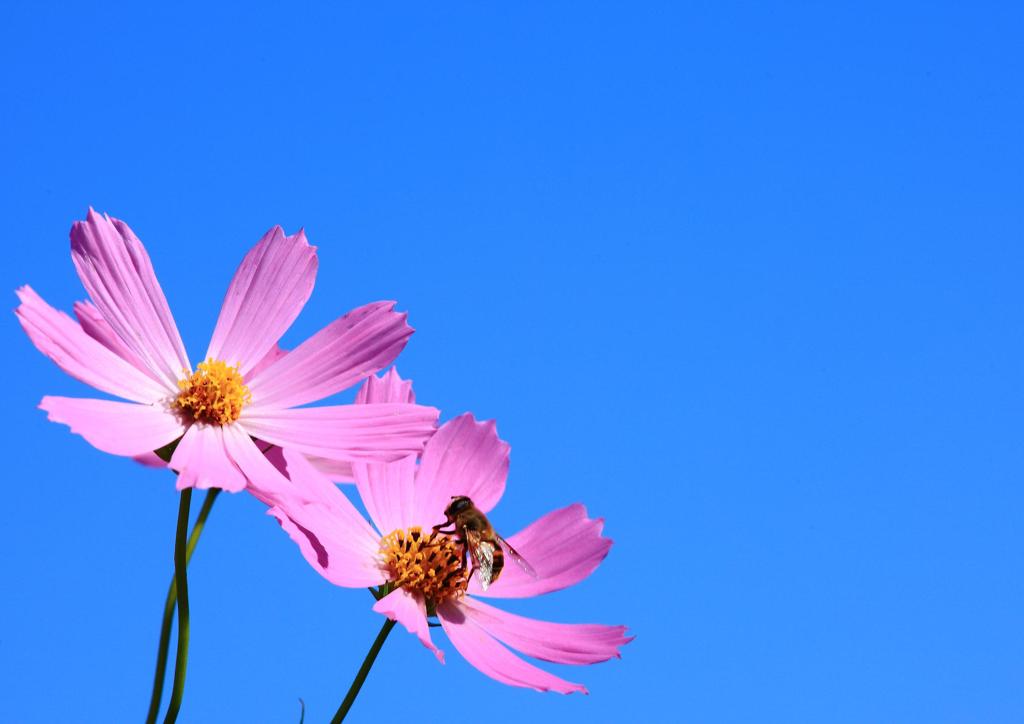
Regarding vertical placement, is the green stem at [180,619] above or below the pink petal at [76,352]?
below

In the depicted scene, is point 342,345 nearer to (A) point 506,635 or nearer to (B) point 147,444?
(B) point 147,444

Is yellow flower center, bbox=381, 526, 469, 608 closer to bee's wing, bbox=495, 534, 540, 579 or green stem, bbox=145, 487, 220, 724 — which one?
bee's wing, bbox=495, 534, 540, 579

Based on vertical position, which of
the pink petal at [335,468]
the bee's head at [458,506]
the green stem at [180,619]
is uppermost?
the bee's head at [458,506]

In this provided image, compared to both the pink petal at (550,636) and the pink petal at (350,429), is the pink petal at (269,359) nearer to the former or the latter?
the pink petal at (350,429)

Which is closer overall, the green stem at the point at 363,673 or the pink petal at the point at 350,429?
the green stem at the point at 363,673

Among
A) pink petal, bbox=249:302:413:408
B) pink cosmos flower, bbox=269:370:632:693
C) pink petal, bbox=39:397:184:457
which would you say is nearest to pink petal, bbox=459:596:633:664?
pink cosmos flower, bbox=269:370:632:693

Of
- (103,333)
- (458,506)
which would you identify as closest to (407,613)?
(458,506)

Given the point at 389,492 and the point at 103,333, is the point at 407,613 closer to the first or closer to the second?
the point at 389,492

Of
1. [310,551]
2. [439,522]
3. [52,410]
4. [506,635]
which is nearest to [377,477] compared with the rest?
[439,522]

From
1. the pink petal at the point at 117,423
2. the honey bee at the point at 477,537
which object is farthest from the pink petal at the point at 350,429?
the honey bee at the point at 477,537
